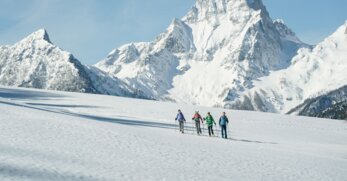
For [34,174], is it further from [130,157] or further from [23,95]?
[23,95]

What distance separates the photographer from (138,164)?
23.0 meters

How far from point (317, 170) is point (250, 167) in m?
3.89

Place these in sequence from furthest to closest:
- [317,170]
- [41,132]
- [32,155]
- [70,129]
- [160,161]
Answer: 1. [70,129]
2. [41,132]
3. [317,170]
4. [160,161]
5. [32,155]

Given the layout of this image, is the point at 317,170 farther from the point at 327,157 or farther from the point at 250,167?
the point at 327,157

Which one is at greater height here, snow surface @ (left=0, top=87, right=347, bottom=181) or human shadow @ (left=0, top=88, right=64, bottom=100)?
human shadow @ (left=0, top=88, right=64, bottom=100)

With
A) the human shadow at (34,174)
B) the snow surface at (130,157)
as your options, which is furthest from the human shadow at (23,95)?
the human shadow at (34,174)

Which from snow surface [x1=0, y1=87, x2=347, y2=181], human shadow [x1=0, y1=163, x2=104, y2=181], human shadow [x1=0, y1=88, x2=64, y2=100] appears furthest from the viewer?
human shadow [x1=0, y1=88, x2=64, y2=100]

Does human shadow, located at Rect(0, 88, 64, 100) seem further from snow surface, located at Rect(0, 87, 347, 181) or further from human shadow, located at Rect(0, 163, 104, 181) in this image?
human shadow, located at Rect(0, 163, 104, 181)

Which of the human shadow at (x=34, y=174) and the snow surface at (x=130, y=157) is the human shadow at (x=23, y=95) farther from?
the human shadow at (x=34, y=174)

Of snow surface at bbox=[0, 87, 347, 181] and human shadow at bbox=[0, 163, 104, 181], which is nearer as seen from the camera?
human shadow at bbox=[0, 163, 104, 181]

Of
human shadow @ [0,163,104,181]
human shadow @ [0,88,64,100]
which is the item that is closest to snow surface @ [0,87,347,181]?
human shadow @ [0,163,104,181]

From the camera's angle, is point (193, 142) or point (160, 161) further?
point (193, 142)

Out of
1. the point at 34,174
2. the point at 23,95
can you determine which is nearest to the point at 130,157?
the point at 34,174

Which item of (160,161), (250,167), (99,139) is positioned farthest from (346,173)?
(99,139)
